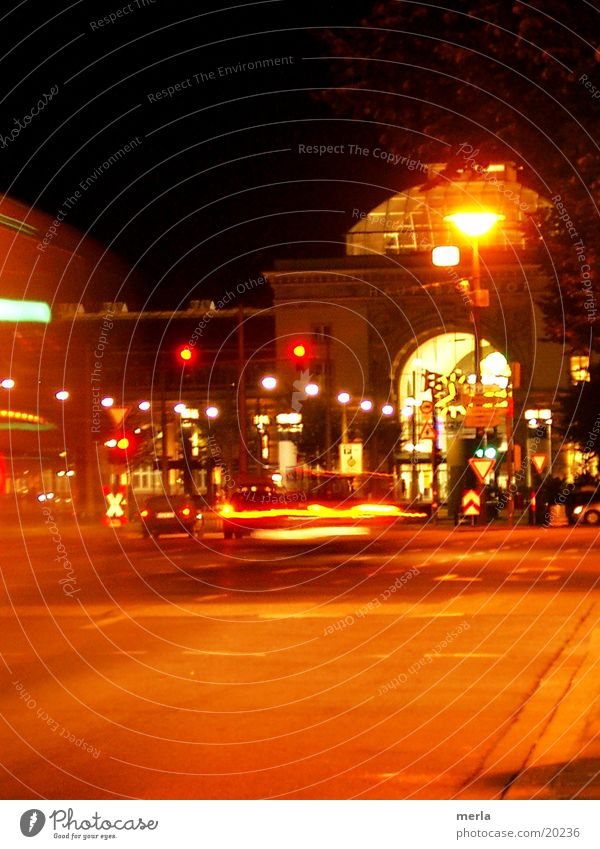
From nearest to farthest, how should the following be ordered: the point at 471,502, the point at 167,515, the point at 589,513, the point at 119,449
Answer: the point at 119,449 < the point at 471,502 < the point at 167,515 < the point at 589,513

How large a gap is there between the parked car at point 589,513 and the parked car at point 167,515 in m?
15.4

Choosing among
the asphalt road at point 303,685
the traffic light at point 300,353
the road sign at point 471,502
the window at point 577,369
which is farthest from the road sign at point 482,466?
the window at point 577,369

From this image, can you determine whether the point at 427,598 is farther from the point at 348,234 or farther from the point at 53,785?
the point at 348,234

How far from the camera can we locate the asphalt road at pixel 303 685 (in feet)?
27.5

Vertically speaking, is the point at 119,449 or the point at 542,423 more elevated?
the point at 542,423

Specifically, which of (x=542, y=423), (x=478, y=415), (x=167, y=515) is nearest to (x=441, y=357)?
(x=542, y=423)

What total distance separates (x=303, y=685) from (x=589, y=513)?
44390mm

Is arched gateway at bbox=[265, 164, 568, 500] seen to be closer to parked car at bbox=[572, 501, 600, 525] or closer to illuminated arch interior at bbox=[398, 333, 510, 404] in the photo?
illuminated arch interior at bbox=[398, 333, 510, 404]

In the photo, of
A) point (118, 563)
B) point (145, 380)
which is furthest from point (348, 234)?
point (118, 563)

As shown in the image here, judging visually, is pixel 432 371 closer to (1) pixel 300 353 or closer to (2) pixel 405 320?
(2) pixel 405 320

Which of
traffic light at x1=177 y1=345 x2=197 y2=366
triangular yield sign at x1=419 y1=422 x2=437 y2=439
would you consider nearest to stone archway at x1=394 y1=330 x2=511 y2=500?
triangular yield sign at x1=419 y1=422 x2=437 y2=439

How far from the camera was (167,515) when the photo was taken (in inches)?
1842

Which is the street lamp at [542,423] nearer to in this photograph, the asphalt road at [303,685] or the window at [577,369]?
the window at [577,369]

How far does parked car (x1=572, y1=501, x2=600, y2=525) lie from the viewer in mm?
54125
